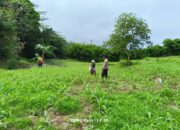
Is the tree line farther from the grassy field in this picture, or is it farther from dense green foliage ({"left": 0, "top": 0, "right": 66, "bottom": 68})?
the grassy field

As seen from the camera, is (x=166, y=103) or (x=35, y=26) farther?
(x=35, y=26)

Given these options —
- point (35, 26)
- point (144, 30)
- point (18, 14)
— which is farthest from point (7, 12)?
point (144, 30)

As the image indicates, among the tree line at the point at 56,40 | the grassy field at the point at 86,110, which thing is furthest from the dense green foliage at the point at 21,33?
the grassy field at the point at 86,110

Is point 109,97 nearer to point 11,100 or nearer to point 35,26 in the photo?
point 11,100

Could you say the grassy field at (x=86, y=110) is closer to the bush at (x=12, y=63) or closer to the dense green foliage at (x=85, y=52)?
the bush at (x=12, y=63)

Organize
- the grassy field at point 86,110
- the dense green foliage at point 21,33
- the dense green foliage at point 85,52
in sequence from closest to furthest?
1. the grassy field at point 86,110
2. the dense green foliage at point 21,33
3. the dense green foliage at point 85,52

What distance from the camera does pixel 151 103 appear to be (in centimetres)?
857

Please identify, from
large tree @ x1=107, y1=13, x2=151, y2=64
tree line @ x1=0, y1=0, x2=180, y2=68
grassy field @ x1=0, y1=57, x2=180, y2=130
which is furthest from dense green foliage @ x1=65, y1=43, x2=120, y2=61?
grassy field @ x1=0, y1=57, x2=180, y2=130

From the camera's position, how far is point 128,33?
30.5m

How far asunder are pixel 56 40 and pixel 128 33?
15.9 metres

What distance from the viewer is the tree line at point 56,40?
100 ft

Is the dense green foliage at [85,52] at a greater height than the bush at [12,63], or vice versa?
the dense green foliage at [85,52]

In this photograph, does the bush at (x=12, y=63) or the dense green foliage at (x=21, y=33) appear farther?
the dense green foliage at (x=21, y=33)

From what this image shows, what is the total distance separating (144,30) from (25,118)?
24.6m
